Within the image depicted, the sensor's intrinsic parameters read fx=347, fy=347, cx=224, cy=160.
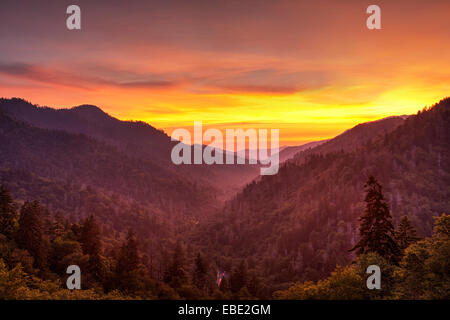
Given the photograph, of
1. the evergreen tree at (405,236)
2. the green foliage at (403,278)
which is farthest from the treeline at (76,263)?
the evergreen tree at (405,236)

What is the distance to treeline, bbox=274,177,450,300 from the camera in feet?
122

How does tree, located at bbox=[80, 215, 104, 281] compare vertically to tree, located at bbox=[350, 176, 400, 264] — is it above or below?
below

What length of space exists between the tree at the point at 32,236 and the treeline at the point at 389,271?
5022 centimetres

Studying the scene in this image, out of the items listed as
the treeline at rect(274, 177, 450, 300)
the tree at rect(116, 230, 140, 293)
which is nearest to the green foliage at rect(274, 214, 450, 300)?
the treeline at rect(274, 177, 450, 300)

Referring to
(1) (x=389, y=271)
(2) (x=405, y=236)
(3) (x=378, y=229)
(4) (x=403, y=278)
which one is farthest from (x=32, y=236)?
(2) (x=405, y=236)

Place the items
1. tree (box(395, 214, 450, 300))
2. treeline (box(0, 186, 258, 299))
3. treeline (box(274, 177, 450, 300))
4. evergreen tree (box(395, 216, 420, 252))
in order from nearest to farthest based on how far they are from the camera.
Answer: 1. tree (box(395, 214, 450, 300))
2. treeline (box(274, 177, 450, 300))
3. treeline (box(0, 186, 258, 299))
4. evergreen tree (box(395, 216, 420, 252))

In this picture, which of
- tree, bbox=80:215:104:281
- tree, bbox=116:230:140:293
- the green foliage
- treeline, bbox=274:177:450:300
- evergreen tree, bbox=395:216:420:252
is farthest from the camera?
tree, bbox=80:215:104:281

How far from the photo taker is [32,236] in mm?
68750

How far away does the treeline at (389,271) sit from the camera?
3728cm

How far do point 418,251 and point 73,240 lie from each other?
6707cm

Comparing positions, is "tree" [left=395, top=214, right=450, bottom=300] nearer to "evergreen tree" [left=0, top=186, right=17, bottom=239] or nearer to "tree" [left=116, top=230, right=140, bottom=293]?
"tree" [left=116, top=230, right=140, bottom=293]

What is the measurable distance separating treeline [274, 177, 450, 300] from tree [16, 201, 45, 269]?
165 ft
